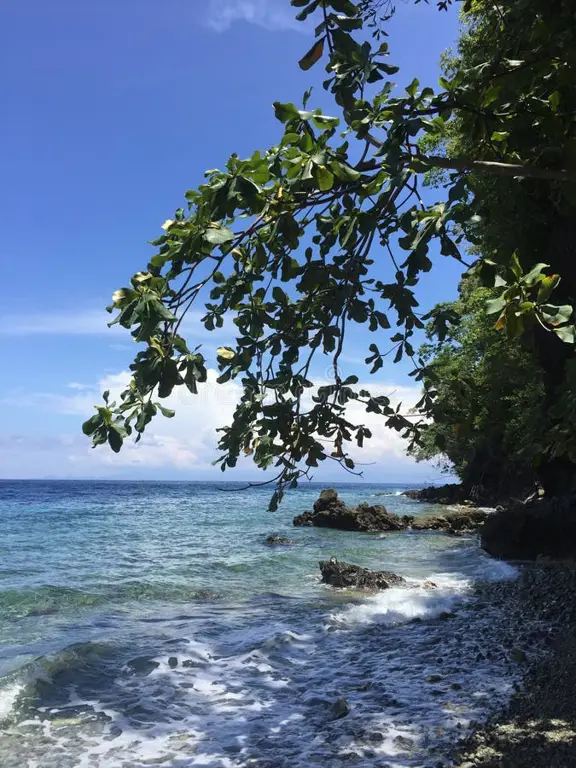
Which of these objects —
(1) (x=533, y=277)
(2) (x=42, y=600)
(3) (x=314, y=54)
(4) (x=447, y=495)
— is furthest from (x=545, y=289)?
(4) (x=447, y=495)

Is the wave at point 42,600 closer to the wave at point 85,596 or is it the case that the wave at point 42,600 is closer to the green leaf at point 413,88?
the wave at point 85,596

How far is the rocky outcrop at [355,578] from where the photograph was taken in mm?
13188

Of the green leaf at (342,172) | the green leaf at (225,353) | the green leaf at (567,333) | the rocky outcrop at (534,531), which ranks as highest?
the green leaf at (342,172)

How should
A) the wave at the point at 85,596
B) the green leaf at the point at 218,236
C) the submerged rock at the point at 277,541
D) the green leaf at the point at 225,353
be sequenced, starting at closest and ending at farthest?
the green leaf at the point at 218,236
the green leaf at the point at 225,353
the wave at the point at 85,596
the submerged rock at the point at 277,541

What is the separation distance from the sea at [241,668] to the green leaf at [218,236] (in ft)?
7.61

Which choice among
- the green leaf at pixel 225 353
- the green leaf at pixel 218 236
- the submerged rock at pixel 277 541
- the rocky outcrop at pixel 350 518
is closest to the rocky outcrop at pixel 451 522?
the rocky outcrop at pixel 350 518

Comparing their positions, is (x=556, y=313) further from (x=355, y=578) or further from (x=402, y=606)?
(x=355, y=578)

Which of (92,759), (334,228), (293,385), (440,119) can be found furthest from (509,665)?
(440,119)

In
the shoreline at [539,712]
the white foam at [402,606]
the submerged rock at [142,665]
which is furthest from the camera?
the white foam at [402,606]

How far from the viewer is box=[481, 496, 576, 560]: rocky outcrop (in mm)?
15648

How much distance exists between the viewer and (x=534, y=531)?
16.5 m

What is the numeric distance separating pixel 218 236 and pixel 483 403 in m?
6.03

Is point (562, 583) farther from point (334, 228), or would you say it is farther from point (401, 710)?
point (334, 228)

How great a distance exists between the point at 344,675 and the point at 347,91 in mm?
6537
